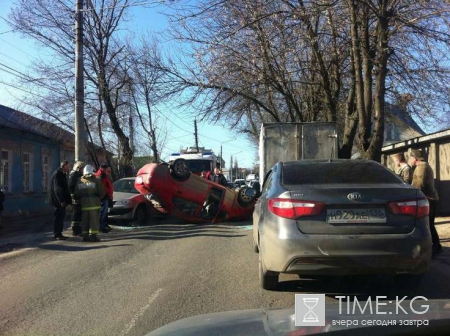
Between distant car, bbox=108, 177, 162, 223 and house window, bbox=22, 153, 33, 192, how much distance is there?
28.5 ft

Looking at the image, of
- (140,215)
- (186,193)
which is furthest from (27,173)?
A: (186,193)

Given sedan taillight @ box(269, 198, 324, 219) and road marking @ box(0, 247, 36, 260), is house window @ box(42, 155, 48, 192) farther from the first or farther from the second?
sedan taillight @ box(269, 198, 324, 219)

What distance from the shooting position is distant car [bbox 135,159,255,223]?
12.6 metres

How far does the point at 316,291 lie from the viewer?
558 centimetres

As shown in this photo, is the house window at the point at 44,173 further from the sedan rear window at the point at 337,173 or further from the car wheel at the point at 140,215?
Answer: the sedan rear window at the point at 337,173

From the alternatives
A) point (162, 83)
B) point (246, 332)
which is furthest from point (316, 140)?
point (246, 332)

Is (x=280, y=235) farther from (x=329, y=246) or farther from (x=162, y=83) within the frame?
(x=162, y=83)

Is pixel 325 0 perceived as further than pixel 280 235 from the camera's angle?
Yes

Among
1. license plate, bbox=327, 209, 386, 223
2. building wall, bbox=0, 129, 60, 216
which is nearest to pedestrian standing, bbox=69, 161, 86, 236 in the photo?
license plate, bbox=327, 209, 386, 223

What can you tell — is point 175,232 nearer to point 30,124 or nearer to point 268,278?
point 268,278

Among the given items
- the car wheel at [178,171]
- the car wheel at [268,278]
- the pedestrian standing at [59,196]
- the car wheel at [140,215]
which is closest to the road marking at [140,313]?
the car wheel at [268,278]

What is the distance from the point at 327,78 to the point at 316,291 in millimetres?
11982

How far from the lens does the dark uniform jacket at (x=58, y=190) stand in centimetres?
1011

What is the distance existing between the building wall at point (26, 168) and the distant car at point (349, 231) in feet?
54.0
